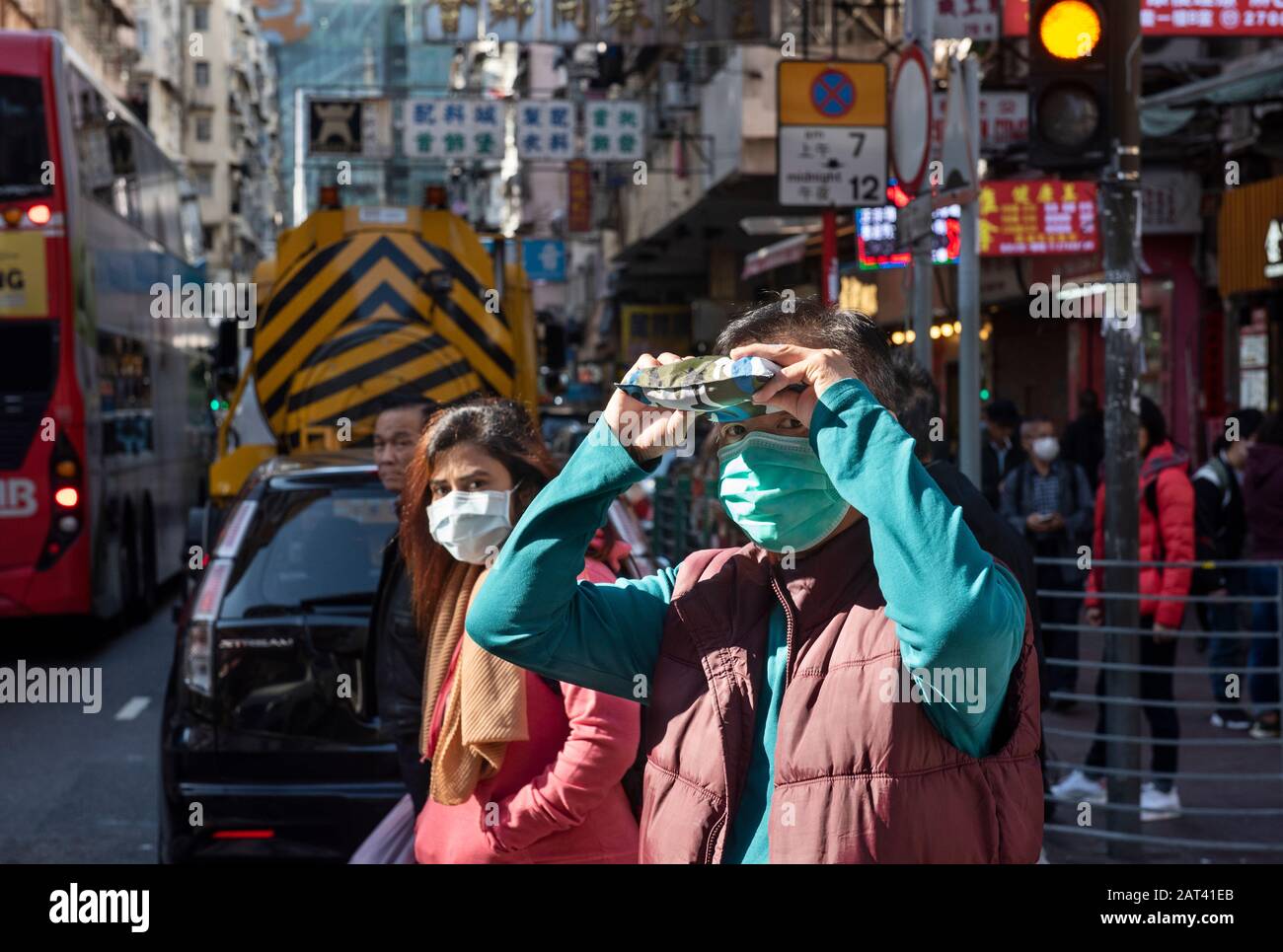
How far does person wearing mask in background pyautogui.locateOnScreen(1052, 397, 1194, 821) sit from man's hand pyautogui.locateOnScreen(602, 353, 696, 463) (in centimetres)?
559

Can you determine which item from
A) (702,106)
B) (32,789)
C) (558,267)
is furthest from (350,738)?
(558,267)

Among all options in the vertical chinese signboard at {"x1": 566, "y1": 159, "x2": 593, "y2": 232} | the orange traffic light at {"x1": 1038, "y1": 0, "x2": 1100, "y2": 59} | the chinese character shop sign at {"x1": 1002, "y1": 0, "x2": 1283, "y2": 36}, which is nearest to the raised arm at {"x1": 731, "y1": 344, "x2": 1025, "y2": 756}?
the orange traffic light at {"x1": 1038, "y1": 0, "x2": 1100, "y2": 59}

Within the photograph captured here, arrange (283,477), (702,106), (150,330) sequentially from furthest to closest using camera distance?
(702,106)
(150,330)
(283,477)

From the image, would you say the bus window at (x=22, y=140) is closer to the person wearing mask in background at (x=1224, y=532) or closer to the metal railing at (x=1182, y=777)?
the metal railing at (x=1182, y=777)

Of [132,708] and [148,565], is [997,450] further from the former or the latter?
[148,565]

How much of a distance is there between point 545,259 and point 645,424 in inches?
1322

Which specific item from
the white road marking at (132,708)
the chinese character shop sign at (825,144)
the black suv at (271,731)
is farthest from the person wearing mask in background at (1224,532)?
the white road marking at (132,708)

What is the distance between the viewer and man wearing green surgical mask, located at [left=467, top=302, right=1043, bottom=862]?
7.30 ft

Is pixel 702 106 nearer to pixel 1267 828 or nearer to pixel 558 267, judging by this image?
pixel 558 267

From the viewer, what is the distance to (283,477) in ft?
21.0

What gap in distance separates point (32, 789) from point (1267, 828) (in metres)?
5.62

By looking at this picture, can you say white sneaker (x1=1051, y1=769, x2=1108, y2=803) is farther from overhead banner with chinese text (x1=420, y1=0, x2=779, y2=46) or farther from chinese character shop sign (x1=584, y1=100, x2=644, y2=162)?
chinese character shop sign (x1=584, y1=100, x2=644, y2=162)

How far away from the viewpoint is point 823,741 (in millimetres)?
2291
